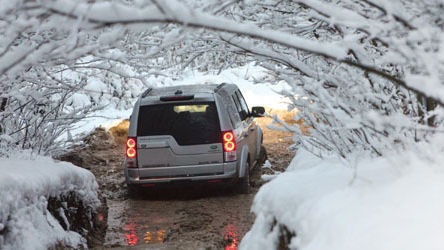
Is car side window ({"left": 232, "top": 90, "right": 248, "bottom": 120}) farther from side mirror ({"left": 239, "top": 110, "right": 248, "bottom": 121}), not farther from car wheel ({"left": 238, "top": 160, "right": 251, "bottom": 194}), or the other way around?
car wheel ({"left": 238, "top": 160, "right": 251, "bottom": 194})

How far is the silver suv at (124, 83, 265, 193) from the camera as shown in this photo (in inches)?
358

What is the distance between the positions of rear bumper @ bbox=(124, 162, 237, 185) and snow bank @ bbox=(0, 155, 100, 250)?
8.38 ft

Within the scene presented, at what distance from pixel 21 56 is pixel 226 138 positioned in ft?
20.8

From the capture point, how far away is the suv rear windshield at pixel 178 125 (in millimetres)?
9102

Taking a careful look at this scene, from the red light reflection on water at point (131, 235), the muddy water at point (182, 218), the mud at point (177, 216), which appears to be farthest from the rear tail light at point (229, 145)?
the red light reflection on water at point (131, 235)

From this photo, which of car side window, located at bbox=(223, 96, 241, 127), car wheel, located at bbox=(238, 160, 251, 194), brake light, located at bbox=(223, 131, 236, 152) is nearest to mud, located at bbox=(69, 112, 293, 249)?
car wheel, located at bbox=(238, 160, 251, 194)

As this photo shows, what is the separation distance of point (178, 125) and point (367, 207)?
6.70 meters

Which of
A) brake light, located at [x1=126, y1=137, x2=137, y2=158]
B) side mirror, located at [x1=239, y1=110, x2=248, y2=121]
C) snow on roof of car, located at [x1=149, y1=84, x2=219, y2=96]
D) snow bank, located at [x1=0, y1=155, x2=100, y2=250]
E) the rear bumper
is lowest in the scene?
the rear bumper

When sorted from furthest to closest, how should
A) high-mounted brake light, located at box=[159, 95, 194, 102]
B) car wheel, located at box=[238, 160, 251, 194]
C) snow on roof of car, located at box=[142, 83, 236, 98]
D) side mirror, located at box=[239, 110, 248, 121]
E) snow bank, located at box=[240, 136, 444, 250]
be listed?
side mirror, located at box=[239, 110, 248, 121] < car wheel, located at box=[238, 160, 251, 194] < snow on roof of car, located at box=[142, 83, 236, 98] < high-mounted brake light, located at box=[159, 95, 194, 102] < snow bank, located at box=[240, 136, 444, 250]

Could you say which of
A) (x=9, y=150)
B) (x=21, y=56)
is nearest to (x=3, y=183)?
(x=9, y=150)

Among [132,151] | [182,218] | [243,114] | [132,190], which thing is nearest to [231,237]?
[182,218]

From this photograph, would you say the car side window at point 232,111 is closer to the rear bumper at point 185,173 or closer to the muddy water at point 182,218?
the rear bumper at point 185,173

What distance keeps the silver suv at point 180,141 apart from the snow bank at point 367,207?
5605mm

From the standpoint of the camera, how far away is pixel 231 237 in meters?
7.30
